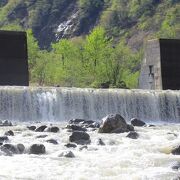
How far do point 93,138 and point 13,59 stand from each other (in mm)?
19257

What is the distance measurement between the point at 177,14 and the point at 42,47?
4072cm

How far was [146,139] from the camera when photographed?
19.7 m

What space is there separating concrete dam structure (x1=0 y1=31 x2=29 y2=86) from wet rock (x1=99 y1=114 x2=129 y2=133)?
16044mm

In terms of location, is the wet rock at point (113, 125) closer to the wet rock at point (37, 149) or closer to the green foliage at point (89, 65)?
the wet rock at point (37, 149)

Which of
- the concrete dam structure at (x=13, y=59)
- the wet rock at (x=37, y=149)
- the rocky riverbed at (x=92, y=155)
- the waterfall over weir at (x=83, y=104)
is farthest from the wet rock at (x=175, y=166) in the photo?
the concrete dam structure at (x=13, y=59)

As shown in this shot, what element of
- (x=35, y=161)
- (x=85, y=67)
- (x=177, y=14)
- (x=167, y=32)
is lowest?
(x=35, y=161)

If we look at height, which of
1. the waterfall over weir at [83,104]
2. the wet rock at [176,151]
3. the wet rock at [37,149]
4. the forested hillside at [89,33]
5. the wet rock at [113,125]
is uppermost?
the forested hillside at [89,33]

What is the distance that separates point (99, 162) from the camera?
46.9 feet

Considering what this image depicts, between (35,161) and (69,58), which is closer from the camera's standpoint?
(35,161)

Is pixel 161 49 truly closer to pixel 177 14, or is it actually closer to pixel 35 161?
pixel 35 161

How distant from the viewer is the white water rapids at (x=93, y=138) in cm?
1291

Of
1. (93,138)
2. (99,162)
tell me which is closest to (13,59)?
(93,138)

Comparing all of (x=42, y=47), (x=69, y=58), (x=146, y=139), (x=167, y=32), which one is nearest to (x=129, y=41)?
(x=42, y=47)

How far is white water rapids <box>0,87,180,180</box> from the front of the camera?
1291 cm
